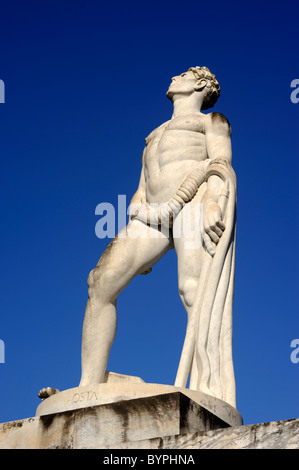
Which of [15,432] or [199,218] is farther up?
[199,218]

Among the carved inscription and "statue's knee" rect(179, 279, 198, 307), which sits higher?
"statue's knee" rect(179, 279, 198, 307)

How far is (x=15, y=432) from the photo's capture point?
784 cm

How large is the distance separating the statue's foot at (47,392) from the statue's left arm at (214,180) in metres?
2.28

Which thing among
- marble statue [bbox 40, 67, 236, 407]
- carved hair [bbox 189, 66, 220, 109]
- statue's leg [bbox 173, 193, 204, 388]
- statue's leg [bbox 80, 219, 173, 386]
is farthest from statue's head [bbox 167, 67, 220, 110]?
statue's leg [bbox 80, 219, 173, 386]

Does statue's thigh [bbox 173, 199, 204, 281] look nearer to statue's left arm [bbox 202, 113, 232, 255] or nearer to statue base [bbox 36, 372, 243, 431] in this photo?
statue's left arm [bbox 202, 113, 232, 255]

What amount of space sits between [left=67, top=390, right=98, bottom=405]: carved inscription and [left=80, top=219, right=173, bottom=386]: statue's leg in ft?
2.61

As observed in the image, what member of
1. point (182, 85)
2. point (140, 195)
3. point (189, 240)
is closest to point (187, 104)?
point (182, 85)

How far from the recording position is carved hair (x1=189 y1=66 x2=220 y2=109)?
10031 millimetres

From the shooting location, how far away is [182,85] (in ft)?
32.9

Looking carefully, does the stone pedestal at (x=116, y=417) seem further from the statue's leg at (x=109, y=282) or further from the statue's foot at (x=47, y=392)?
the statue's leg at (x=109, y=282)
